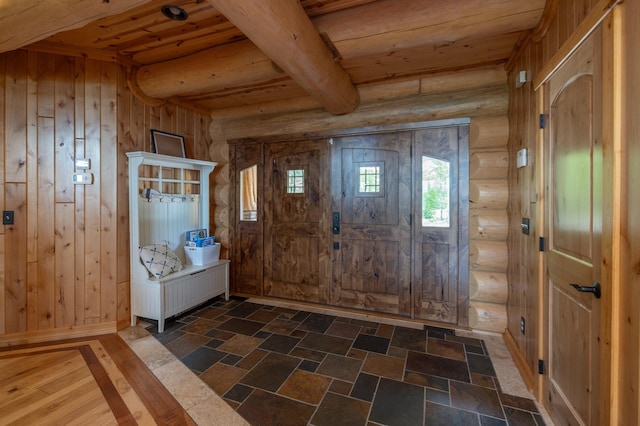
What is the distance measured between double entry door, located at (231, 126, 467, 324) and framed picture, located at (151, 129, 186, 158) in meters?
0.69

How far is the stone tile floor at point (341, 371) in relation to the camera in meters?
1.82

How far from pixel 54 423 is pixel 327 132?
11.0 ft

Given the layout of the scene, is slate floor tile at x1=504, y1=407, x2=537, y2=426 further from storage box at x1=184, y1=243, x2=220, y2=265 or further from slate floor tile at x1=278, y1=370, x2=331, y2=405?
storage box at x1=184, y1=243, x2=220, y2=265

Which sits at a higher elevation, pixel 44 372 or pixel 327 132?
pixel 327 132

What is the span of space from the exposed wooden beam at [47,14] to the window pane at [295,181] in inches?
91.4

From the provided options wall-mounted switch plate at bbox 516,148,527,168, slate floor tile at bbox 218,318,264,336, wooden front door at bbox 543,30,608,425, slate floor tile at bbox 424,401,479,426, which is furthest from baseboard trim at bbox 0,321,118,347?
wall-mounted switch plate at bbox 516,148,527,168

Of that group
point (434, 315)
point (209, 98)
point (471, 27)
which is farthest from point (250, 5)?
point (434, 315)

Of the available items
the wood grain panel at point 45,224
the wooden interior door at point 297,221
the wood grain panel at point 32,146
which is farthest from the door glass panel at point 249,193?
the wood grain panel at point 32,146

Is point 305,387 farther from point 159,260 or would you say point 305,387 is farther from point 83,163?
point 83,163

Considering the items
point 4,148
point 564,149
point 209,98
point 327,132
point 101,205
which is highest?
point 209,98

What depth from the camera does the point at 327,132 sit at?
3500mm

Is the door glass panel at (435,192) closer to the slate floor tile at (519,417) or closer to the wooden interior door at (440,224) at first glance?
the wooden interior door at (440,224)

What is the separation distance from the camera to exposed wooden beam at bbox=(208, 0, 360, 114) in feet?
5.10

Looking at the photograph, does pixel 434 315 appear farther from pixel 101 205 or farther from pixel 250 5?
pixel 101 205
